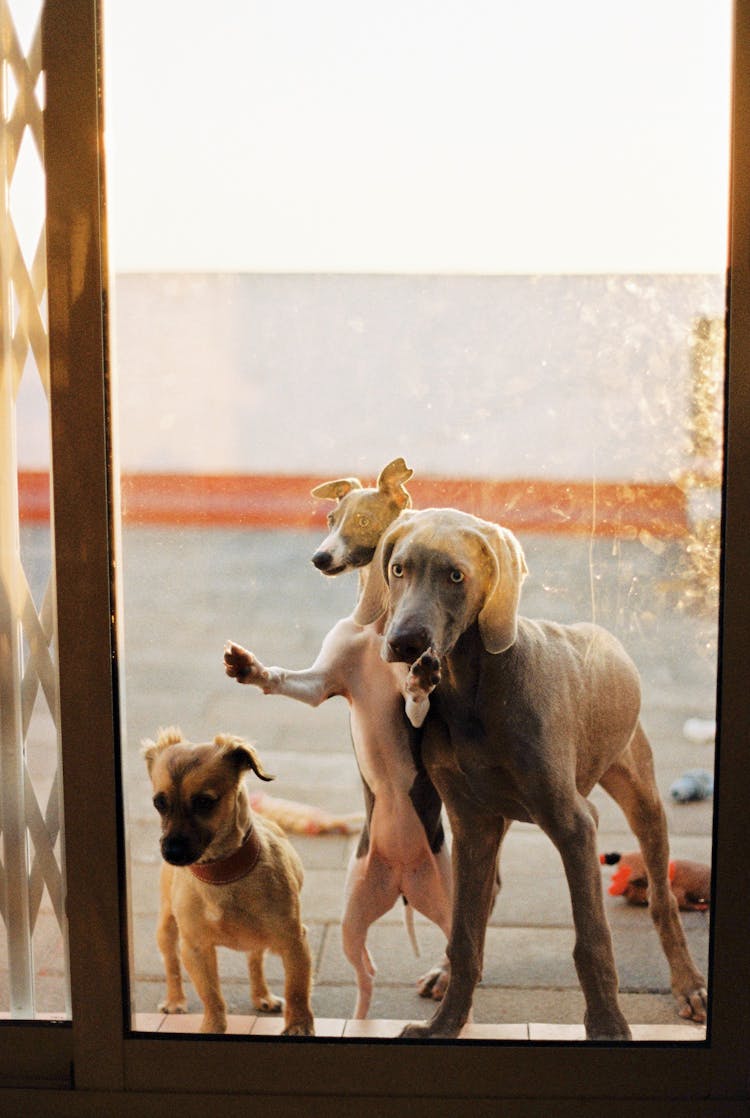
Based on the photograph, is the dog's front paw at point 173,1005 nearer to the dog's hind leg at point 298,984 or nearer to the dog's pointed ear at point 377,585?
the dog's hind leg at point 298,984

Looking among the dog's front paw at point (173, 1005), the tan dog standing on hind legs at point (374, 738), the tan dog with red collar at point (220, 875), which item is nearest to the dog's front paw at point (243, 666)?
the tan dog standing on hind legs at point (374, 738)

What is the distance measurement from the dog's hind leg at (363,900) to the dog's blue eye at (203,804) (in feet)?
0.78

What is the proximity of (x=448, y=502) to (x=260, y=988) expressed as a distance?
83 cm

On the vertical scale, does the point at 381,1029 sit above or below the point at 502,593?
below

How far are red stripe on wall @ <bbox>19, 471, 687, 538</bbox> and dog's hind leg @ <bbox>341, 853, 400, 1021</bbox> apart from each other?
543 millimetres

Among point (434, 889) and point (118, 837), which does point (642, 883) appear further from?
point (118, 837)

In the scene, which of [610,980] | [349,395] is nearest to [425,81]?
[349,395]

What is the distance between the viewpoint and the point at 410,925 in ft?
5.56

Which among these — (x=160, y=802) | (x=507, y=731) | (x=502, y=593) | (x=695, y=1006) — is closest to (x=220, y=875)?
(x=160, y=802)

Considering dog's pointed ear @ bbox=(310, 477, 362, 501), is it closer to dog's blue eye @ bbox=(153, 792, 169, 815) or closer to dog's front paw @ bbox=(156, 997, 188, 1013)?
dog's blue eye @ bbox=(153, 792, 169, 815)

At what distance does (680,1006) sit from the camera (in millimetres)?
1655

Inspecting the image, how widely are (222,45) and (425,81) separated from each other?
0.30m

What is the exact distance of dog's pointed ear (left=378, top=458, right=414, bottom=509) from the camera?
159 centimetres

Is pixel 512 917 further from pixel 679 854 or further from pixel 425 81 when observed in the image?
pixel 425 81
